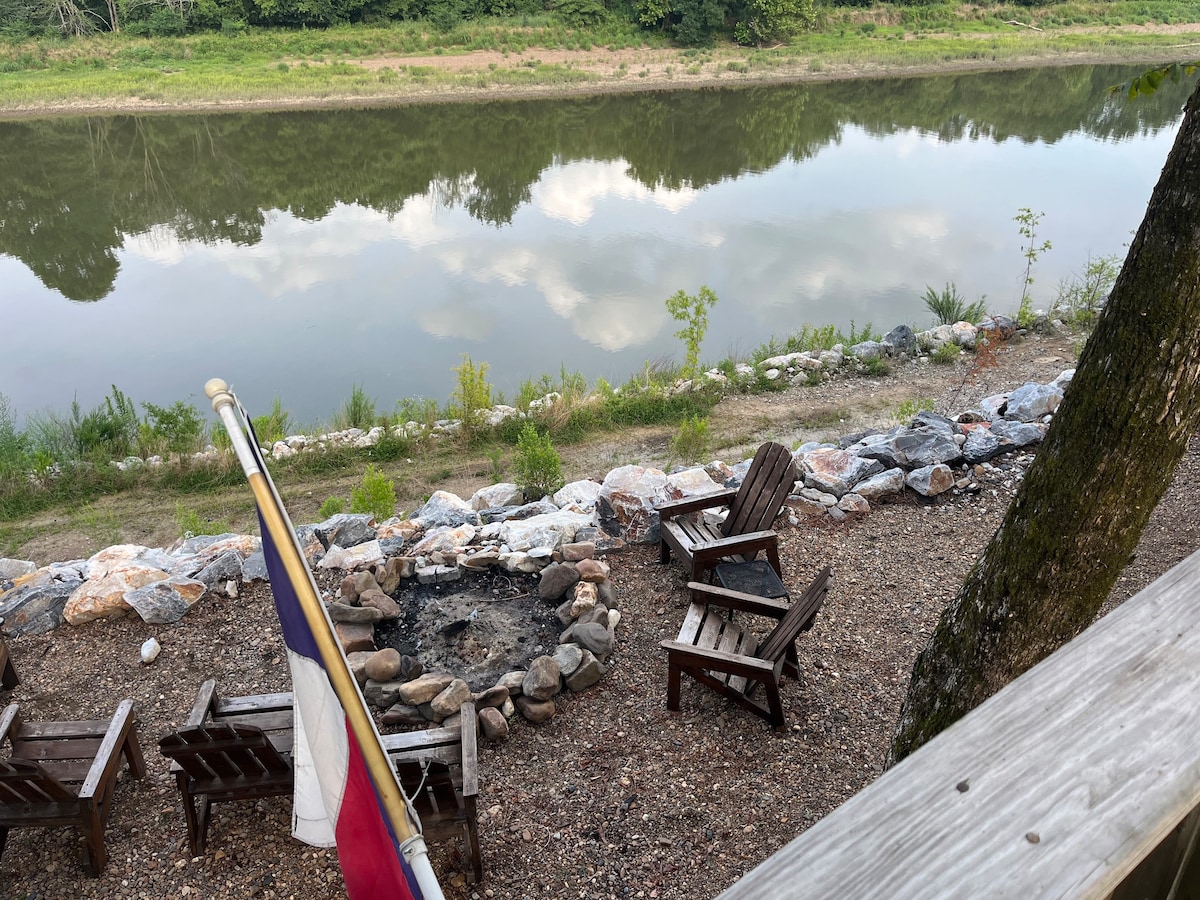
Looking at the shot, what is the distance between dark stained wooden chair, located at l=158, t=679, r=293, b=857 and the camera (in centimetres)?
355

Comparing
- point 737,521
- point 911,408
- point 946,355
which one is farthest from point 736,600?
point 946,355

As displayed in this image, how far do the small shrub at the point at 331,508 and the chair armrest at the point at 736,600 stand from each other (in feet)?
12.3

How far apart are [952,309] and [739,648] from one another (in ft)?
29.1

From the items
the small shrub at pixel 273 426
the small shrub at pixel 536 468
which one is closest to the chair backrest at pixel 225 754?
the small shrub at pixel 536 468

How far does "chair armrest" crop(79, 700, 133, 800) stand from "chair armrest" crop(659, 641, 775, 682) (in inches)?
105

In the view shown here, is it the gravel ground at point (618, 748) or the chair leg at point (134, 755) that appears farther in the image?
the chair leg at point (134, 755)

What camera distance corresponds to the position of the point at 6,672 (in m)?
4.93

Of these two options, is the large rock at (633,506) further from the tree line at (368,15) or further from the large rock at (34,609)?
the tree line at (368,15)

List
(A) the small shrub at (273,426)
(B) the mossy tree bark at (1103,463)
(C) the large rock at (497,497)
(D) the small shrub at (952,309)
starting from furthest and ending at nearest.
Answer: (D) the small shrub at (952,309)
(A) the small shrub at (273,426)
(C) the large rock at (497,497)
(B) the mossy tree bark at (1103,463)

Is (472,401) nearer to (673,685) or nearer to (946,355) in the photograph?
(673,685)

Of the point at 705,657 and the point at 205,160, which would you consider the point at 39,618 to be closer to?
the point at 705,657

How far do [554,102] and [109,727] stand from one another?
94.6 feet

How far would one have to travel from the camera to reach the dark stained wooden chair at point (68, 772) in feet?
11.8

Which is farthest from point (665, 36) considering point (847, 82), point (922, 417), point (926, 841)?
point (926, 841)
